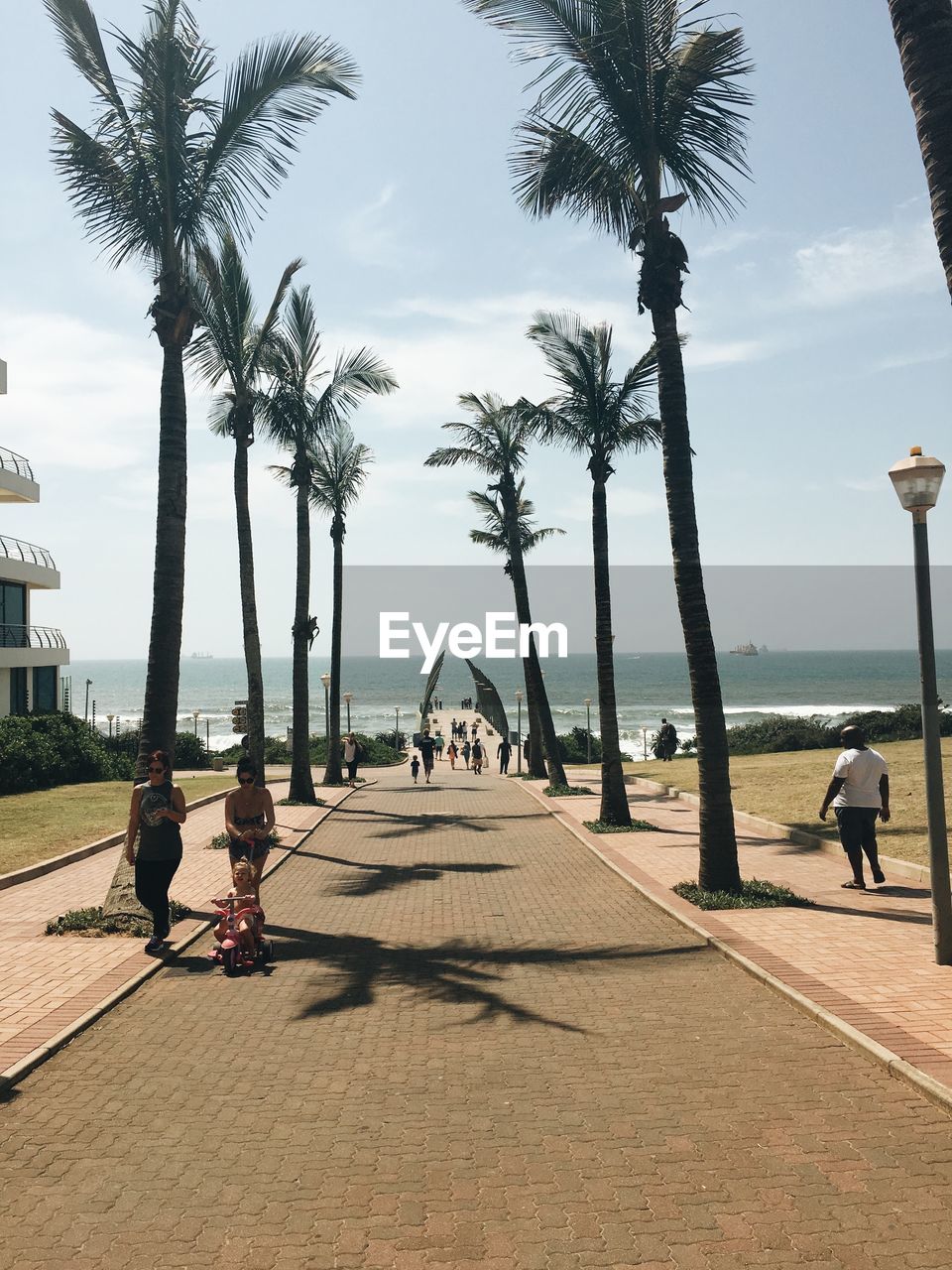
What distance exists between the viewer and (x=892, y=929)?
9195 mm

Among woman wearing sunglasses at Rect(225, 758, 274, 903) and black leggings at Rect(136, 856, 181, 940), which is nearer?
black leggings at Rect(136, 856, 181, 940)

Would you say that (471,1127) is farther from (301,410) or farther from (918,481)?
(301,410)

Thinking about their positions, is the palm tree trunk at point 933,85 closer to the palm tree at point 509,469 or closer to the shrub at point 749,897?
the shrub at point 749,897

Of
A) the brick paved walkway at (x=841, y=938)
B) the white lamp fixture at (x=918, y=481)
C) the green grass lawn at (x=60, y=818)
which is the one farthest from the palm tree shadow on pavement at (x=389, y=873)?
the white lamp fixture at (x=918, y=481)

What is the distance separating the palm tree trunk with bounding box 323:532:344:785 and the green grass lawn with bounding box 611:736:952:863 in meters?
9.12

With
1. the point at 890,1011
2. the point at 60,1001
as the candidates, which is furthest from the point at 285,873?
the point at 890,1011

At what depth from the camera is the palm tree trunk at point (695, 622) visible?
11.2 m

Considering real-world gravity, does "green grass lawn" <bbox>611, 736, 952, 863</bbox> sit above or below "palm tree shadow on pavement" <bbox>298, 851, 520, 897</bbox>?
above

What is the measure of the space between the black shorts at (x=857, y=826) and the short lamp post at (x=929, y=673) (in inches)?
105

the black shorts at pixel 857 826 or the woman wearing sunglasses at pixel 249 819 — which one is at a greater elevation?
the woman wearing sunglasses at pixel 249 819

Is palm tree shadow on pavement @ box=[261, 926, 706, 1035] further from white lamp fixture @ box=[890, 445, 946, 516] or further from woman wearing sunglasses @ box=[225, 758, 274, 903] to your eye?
white lamp fixture @ box=[890, 445, 946, 516]

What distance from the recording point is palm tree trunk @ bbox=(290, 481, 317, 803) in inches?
922

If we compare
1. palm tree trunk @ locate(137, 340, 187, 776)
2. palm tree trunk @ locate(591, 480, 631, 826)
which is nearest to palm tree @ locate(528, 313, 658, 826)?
palm tree trunk @ locate(591, 480, 631, 826)

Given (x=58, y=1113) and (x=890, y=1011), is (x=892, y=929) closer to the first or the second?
(x=890, y=1011)
